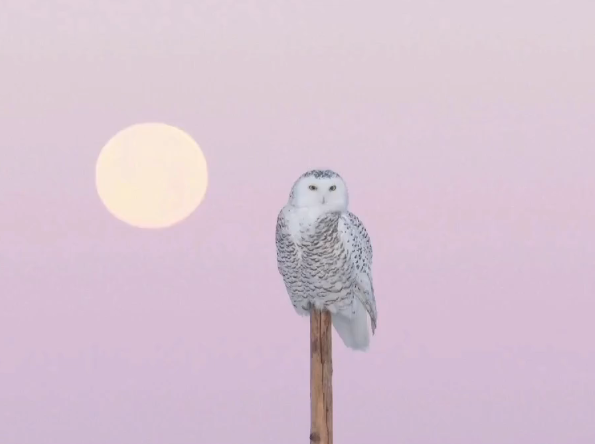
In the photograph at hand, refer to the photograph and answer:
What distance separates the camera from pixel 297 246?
6242mm

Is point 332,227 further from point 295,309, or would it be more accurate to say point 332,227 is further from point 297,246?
point 295,309

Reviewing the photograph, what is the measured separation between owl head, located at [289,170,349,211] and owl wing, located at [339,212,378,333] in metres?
0.20

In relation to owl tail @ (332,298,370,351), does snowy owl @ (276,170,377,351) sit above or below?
above

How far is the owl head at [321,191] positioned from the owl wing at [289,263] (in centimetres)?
22

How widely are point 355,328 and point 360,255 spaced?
0.70 meters

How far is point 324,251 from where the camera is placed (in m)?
6.21

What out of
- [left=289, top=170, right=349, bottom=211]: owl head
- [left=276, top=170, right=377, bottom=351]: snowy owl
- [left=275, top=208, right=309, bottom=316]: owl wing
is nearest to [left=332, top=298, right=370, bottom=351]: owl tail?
[left=276, top=170, right=377, bottom=351]: snowy owl

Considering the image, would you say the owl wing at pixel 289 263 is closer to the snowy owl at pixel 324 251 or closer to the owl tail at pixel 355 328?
the snowy owl at pixel 324 251

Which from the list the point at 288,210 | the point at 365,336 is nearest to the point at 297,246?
the point at 288,210

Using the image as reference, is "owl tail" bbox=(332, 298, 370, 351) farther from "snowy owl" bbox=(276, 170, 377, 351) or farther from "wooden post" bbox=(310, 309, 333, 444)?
"wooden post" bbox=(310, 309, 333, 444)

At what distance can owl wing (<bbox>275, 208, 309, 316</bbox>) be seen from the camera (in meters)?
6.25

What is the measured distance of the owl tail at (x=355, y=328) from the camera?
6.73 m

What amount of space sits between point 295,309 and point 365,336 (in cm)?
61

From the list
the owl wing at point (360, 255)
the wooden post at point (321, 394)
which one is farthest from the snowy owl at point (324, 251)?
the wooden post at point (321, 394)
